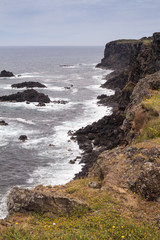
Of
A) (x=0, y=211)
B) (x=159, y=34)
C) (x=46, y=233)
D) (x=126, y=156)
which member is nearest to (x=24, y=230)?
(x=46, y=233)

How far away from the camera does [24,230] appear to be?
10305mm

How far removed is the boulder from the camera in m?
12.3

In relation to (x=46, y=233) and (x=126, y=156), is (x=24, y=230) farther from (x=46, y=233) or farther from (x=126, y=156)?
(x=126, y=156)

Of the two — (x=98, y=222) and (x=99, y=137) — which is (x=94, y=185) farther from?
(x=99, y=137)

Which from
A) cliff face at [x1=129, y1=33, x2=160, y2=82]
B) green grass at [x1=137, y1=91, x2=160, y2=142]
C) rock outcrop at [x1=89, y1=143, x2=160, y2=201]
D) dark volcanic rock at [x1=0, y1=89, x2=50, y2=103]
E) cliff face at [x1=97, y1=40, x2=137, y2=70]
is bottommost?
dark volcanic rock at [x1=0, y1=89, x2=50, y2=103]

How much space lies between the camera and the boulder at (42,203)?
1231 centimetres

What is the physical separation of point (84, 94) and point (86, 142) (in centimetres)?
4542

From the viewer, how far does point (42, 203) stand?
1245cm

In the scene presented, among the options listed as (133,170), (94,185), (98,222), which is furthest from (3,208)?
(98,222)

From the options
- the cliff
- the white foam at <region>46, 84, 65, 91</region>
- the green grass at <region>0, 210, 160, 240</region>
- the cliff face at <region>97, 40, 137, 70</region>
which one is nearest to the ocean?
the white foam at <region>46, 84, 65, 91</region>

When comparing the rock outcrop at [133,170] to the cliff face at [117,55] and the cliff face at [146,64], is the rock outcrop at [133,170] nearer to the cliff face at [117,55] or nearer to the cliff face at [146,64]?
the cliff face at [146,64]

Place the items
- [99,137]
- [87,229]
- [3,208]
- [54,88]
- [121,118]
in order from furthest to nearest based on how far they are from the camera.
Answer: [54,88]
[121,118]
[99,137]
[3,208]
[87,229]

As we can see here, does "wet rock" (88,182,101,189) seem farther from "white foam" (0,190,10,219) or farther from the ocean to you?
the ocean

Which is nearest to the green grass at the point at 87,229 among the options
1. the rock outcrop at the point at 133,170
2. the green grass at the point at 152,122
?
the rock outcrop at the point at 133,170
